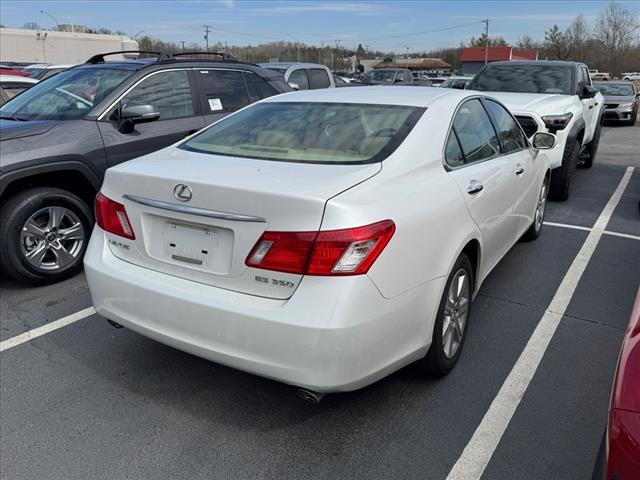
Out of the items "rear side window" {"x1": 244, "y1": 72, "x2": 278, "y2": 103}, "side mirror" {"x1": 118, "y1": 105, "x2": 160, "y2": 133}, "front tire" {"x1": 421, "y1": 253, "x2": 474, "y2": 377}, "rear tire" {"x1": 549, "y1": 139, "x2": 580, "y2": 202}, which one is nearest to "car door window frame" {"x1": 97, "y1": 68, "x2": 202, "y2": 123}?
"side mirror" {"x1": 118, "y1": 105, "x2": 160, "y2": 133}

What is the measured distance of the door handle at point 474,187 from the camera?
3.12 meters

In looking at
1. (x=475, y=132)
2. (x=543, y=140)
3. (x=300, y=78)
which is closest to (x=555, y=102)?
(x=543, y=140)

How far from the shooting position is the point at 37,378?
3.16 metres

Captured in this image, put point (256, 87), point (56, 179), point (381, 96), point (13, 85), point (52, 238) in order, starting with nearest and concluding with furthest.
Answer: point (381, 96) < point (52, 238) < point (56, 179) < point (256, 87) < point (13, 85)

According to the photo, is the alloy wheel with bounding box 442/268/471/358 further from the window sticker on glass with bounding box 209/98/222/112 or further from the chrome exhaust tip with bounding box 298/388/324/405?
the window sticker on glass with bounding box 209/98/222/112

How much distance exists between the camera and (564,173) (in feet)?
23.4

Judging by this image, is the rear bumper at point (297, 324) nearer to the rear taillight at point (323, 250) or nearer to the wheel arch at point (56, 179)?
the rear taillight at point (323, 250)

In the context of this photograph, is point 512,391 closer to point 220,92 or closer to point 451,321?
point 451,321

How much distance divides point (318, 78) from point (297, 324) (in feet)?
33.8

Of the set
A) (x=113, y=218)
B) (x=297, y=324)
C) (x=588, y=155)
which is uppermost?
(x=113, y=218)

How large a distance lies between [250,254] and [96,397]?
1.37 m

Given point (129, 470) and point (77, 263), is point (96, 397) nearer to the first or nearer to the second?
point (129, 470)

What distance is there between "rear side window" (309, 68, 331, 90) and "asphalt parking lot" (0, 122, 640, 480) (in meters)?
8.53

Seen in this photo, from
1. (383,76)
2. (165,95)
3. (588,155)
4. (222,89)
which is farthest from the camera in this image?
(383,76)
